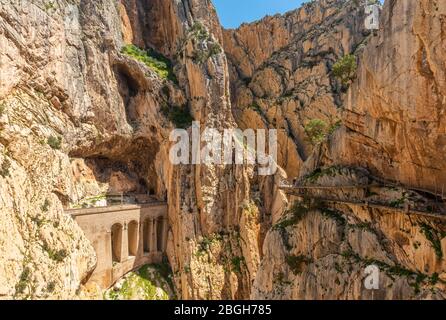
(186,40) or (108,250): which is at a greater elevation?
(186,40)

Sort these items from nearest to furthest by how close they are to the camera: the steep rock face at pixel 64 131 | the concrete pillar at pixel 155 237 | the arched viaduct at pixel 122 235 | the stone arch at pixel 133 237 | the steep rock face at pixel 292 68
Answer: the steep rock face at pixel 64 131
the arched viaduct at pixel 122 235
the stone arch at pixel 133 237
the concrete pillar at pixel 155 237
the steep rock face at pixel 292 68

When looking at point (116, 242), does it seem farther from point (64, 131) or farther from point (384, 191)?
point (384, 191)

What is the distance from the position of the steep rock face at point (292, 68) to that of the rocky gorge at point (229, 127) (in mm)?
274

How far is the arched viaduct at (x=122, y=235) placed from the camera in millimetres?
37062

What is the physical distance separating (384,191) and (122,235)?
32.3 meters

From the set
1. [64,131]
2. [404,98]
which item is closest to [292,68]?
[64,131]

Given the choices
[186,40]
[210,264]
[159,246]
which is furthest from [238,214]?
[186,40]

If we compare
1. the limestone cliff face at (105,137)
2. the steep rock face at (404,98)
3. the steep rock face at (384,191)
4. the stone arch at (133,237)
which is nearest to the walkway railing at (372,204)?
the steep rock face at (384,191)

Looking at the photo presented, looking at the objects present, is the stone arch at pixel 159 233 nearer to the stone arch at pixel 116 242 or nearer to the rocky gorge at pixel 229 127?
the rocky gorge at pixel 229 127

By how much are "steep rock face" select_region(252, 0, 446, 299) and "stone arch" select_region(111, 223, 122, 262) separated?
2127 cm

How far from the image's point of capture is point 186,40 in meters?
49.6

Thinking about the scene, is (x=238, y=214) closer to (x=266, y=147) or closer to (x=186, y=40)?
(x=266, y=147)

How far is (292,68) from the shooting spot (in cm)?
6047
